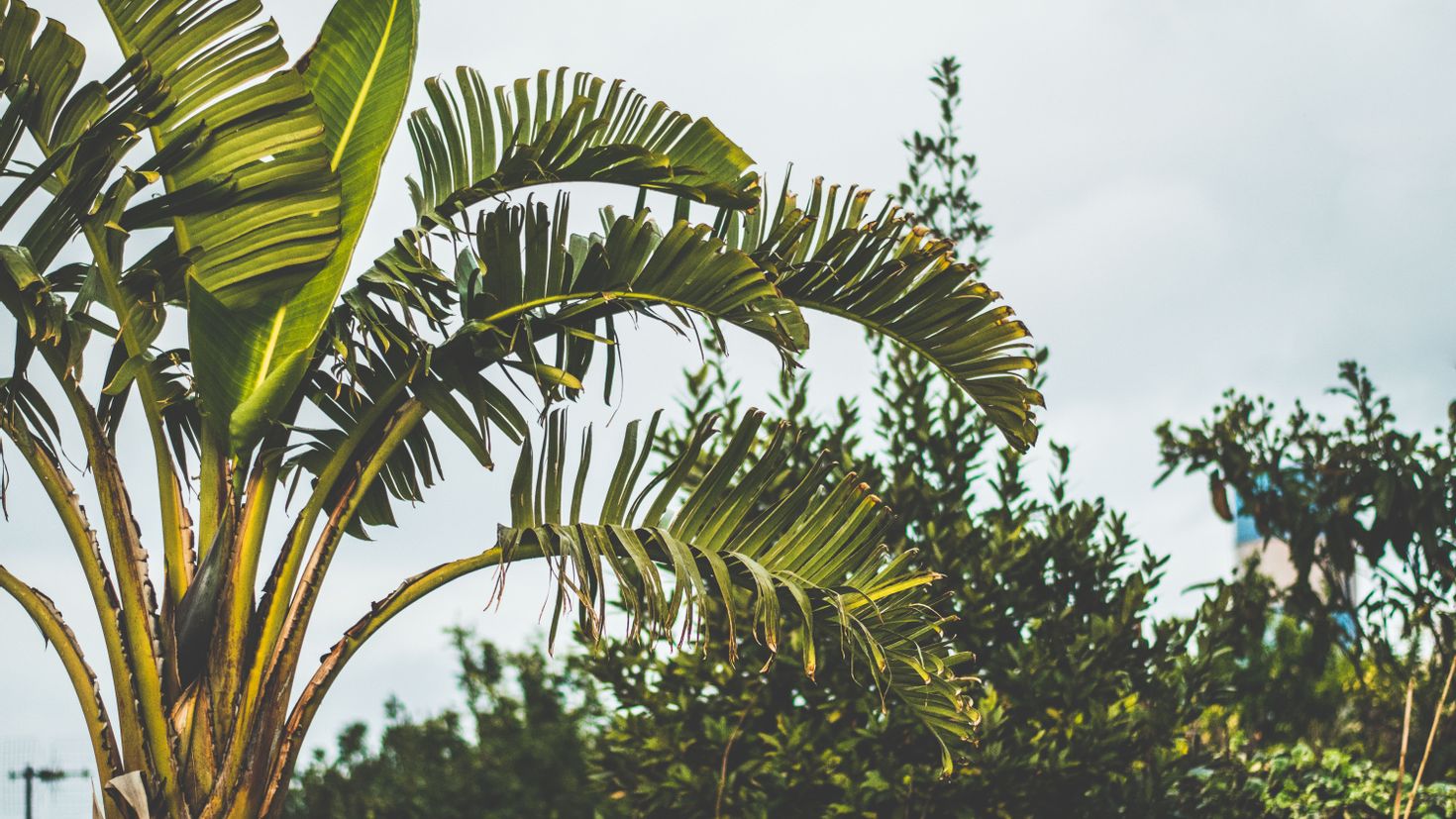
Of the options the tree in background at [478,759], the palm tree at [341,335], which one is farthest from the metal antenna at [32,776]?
the palm tree at [341,335]

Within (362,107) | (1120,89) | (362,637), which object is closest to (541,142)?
(362,107)

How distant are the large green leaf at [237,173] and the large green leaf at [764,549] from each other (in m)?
0.95

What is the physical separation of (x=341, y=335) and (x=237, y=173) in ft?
1.94

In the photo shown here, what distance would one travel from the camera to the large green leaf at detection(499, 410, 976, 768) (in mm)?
3951

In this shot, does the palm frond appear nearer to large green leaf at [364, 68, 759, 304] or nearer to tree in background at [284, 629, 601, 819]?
large green leaf at [364, 68, 759, 304]

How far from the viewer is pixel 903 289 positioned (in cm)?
434

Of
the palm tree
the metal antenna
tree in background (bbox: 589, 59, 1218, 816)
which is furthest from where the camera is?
the metal antenna

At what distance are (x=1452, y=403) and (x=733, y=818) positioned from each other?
4.71 m

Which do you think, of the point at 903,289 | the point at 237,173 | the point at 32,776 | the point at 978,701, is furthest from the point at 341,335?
the point at 32,776

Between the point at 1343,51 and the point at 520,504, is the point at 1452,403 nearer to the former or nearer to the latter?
the point at 1343,51

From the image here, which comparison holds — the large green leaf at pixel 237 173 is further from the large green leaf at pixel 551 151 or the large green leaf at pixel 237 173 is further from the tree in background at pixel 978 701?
the tree in background at pixel 978 701

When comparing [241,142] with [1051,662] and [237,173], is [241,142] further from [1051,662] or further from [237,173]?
[1051,662]

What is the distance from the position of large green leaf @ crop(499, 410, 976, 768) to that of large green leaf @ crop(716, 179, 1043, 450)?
1.80ft

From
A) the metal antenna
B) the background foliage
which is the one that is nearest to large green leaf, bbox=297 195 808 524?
the background foliage
